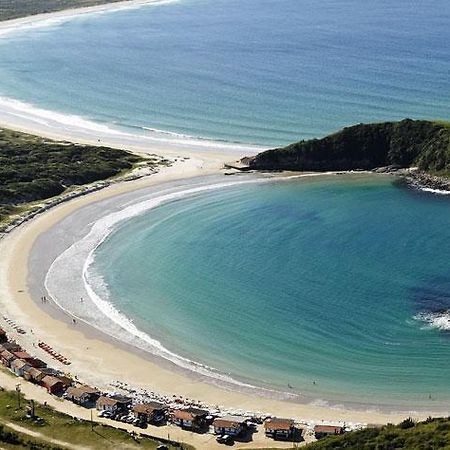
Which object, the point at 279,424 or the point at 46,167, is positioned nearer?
the point at 279,424

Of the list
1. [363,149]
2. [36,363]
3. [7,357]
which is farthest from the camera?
[363,149]

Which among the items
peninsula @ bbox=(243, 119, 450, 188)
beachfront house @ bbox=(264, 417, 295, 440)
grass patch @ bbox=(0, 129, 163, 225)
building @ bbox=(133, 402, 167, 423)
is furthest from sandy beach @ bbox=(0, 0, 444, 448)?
peninsula @ bbox=(243, 119, 450, 188)

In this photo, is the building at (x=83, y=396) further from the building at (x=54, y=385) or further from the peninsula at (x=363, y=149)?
the peninsula at (x=363, y=149)

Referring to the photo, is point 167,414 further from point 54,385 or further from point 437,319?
point 437,319

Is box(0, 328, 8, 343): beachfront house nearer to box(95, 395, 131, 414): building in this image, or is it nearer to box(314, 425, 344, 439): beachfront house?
box(95, 395, 131, 414): building

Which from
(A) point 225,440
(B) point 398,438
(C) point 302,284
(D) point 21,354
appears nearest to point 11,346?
(D) point 21,354

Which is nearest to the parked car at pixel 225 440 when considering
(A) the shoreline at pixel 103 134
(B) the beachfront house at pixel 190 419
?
(B) the beachfront house at pixel 190 419

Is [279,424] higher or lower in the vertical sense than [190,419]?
higher
